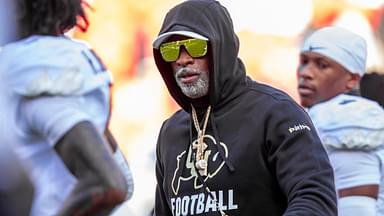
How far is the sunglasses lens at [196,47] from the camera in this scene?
3918 millimetres

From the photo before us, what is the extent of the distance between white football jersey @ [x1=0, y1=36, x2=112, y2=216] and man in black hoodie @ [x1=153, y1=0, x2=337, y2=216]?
73 centimetres

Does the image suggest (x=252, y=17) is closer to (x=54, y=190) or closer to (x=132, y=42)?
(x=132, y=42)

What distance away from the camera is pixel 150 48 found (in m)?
7.69

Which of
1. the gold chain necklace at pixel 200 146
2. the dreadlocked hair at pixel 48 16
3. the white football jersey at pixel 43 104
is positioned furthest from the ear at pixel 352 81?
the white football jersey at pixel 43 104

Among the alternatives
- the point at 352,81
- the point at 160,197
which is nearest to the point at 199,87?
the point at 160,197

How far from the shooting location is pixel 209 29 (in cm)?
394

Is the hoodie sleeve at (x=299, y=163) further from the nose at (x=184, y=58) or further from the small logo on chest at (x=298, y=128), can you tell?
the nose at (x=184, y=58)

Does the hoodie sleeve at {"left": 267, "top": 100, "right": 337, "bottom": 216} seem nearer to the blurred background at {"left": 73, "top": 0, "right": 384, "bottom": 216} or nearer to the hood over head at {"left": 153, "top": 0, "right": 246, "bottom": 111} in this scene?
the hood over head at {"left": 153, "top": 0, "right": 246, "bottom": 111}

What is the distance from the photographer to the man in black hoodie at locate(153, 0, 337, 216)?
146 inches

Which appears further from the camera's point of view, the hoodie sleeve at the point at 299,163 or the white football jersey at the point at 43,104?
the hoodie sleeve at the point at 299,163

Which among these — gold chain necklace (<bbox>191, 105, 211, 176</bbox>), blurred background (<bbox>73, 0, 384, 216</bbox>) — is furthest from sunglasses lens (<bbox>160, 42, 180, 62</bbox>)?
blurred background (<bbox>73, 0, 384, 216</bbox>)

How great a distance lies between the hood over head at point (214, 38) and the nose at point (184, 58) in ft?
0.22

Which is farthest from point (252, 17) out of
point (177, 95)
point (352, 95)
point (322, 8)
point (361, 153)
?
point (177, 95)

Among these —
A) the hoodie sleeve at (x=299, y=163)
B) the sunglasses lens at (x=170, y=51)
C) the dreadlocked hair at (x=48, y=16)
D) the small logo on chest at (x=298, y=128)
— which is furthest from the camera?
the sunglasses lens at (x=170, y=51)
